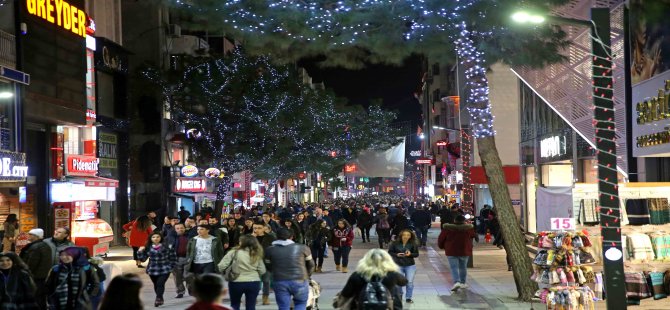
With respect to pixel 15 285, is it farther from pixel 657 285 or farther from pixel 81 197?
pixel 81 197

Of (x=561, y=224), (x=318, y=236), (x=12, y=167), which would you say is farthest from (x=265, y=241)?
(x=12, y=167)

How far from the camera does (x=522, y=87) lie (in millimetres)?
34531

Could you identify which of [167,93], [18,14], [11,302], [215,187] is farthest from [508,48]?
[215,187]

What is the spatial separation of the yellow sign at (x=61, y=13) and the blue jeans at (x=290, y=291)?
14.8 m

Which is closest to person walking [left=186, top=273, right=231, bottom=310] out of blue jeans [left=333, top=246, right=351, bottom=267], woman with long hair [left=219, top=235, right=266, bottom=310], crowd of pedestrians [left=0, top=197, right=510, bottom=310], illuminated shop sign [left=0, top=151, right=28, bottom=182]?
crowd of pedestrians [left=0, top=197, right=510, bottom=310]

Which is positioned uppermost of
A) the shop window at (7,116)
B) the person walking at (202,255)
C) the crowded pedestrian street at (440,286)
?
the shop window at (7,116)

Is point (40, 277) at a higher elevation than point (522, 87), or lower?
lower

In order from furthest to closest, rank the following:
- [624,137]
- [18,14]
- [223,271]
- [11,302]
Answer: [18,14] → [624,137] → [223,271] → [11,302]

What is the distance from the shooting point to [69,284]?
32.2 ft

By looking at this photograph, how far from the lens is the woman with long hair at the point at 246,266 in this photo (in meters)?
11.4

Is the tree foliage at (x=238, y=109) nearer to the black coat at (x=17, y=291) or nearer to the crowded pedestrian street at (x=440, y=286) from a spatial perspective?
the crowded pedestrian street at (x=440, y=286)

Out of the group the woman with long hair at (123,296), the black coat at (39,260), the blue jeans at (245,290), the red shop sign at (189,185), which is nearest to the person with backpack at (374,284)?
the woman with long hair at (123,296)

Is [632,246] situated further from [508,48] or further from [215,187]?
[215,187]

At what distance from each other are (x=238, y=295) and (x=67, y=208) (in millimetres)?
16016
